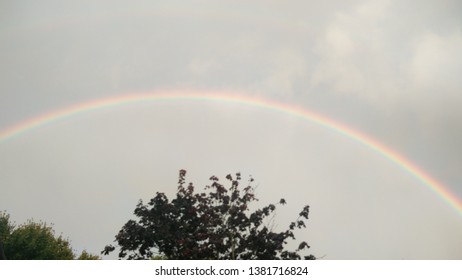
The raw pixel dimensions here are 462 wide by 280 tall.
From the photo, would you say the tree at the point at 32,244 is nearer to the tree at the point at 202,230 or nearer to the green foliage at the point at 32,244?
the green foliage at the point at 32,244

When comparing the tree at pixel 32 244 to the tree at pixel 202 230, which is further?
the tree at pixel 32 244

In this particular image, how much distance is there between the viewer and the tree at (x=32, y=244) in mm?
43312

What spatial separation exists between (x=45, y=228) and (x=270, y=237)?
30591 mm

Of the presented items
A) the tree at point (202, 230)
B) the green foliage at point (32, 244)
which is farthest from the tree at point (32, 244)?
the tree at point (202, 230)

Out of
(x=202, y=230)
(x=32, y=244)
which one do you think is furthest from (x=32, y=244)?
(x=202, y=230)

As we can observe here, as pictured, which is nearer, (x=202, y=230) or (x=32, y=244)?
(x=202, y=230)

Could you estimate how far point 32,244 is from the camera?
43.8 m

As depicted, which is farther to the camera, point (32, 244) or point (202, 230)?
point (32, 244)

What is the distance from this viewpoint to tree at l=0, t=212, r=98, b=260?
142 ft

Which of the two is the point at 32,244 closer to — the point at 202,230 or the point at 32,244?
the point at 32,244

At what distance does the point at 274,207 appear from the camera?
22312 millimetres

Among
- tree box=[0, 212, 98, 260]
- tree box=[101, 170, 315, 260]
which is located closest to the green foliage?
tree box=[0, 212, 98, 260]
